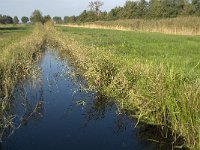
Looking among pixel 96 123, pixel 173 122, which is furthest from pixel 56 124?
pixel 173 122

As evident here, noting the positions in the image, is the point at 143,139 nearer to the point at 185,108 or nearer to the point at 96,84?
the point at 185,108

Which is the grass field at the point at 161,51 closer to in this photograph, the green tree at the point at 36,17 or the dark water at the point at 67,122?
the dark water at the point at 67,122

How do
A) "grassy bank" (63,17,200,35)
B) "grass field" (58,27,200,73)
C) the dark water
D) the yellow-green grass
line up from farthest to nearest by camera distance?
"grassy bank" (63,17,200,35), the yellow-green grass, "grass field" (58,27,200,73), the dark water

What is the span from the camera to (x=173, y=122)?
7.05 m

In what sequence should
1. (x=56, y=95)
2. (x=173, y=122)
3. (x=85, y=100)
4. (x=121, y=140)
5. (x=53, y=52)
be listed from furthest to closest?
(x=53, y=52), (x=56, y=95), (x=85, y=100), (x=121, y=140), (x=173, y=122)

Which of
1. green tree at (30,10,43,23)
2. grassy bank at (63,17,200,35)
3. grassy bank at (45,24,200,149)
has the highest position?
grassy bank at (45,24,200,149)

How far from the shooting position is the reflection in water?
7.55 m

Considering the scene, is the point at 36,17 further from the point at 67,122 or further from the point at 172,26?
the point at 67,122

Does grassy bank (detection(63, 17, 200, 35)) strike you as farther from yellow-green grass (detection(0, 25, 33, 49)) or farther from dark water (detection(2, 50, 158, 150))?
dark water (detection(2, 50, 158, 150))

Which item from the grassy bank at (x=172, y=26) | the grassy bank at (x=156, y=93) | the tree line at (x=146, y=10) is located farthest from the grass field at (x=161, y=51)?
the tree line at (x=146, y=10)

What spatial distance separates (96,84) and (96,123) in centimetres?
240

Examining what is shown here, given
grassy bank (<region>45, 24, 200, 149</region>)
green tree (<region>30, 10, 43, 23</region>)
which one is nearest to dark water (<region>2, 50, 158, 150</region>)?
grassy bank (<region>45, 24, 200, 149</region>)

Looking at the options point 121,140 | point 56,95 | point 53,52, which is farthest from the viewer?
point 53,52

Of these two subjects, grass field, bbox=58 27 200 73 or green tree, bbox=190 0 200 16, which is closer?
grass field, bbox=58 27 200 73
